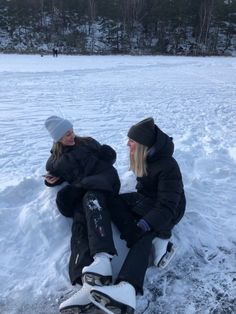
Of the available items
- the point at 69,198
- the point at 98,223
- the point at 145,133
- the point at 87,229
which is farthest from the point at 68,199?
the point at 145,133

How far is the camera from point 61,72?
16.8 metres

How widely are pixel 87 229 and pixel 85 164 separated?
832mm

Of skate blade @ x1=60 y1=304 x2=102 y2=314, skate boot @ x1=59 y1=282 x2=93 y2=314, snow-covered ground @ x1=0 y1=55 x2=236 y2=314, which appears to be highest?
skate boot @ x1=59 y1=282 x2=93 y2=314

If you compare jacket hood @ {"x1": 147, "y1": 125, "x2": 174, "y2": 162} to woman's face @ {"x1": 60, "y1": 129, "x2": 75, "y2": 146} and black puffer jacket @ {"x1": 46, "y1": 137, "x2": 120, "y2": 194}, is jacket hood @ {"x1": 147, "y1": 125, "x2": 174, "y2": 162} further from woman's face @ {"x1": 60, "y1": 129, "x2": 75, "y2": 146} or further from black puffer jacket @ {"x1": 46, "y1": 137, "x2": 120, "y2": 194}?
woman's face @ {"x1": 60, "y1": 129, "x2": 75, "y2": 146}

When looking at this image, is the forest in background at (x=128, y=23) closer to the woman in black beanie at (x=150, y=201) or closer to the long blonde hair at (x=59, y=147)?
the long blonde hair at (x=59, y=147)

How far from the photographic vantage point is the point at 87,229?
337 centimetres

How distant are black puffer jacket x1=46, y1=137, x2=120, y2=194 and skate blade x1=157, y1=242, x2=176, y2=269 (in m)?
0.76

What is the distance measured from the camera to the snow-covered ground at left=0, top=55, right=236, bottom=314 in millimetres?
3150

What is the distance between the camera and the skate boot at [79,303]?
2.73 metres

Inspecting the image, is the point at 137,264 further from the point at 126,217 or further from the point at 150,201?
the point at 150,201

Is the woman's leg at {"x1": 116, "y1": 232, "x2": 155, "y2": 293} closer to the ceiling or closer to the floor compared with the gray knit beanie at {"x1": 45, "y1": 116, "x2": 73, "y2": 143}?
closer to the floor

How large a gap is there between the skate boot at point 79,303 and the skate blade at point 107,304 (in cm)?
6

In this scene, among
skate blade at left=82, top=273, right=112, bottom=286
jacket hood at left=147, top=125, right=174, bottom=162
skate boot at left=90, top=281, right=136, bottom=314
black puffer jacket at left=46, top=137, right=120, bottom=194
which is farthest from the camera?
black puffer jacket at left=46, top=137, right=120, bottom=194

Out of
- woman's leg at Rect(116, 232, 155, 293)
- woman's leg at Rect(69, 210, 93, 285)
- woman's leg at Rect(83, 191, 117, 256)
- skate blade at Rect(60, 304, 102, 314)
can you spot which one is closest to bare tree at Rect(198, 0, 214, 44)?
woman's leg at Rect(83, 191, 117, 256)
